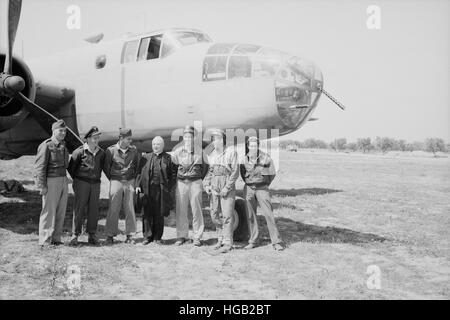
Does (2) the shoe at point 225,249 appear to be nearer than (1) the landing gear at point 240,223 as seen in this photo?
Yes

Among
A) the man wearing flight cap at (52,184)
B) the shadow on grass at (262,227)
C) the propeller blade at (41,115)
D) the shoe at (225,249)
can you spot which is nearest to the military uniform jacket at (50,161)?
the man wearing flight cap at (52,184)

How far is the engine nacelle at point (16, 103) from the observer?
8.30 meters

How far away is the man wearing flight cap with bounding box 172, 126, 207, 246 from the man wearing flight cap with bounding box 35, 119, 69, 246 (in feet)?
6.59

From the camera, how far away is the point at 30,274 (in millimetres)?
5539

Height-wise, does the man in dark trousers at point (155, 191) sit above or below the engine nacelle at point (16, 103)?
below

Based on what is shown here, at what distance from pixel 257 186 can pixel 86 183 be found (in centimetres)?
304

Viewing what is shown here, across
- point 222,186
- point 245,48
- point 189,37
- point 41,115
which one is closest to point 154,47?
point 189,37

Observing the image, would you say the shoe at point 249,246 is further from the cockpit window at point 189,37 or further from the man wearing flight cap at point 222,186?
the cockpit window at point 189,37

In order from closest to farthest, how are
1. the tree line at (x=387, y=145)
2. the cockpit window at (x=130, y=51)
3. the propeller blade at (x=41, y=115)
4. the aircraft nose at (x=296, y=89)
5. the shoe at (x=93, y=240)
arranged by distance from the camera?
the shoe at (x=93, y=240) < the aircraft nose at (x=296, y=89) < the propeller blade at (x=41, y=115) < the cockpit window at (x=130, y=51) < the tree line at (x=387, y=145)

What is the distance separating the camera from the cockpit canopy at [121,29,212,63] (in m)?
9.17

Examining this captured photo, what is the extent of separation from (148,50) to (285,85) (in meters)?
3.48

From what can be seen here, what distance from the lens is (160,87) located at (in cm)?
897

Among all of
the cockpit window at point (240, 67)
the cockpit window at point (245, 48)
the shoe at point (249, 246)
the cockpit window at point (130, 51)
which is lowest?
the shoe at point (249, 246)

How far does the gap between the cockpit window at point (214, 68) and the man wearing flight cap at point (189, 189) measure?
1.50m
